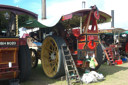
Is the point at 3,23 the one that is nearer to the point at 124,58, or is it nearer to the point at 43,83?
the point at 43,83

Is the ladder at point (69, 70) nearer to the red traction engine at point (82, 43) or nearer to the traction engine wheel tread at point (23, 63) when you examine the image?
→ the red traction engine at point (82, 43)

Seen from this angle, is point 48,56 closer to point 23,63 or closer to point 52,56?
point 52,56

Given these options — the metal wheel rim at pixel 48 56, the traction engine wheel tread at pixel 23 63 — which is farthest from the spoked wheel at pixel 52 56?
the traction engine wheel tread at pixel 23 63

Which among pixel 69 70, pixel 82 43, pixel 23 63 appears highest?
pixel 82 43

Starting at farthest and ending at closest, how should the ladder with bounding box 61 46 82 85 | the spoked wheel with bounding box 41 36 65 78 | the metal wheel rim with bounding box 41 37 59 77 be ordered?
1. the metal wheel rim with bounding box 41 37 59 77
2. the spoked wheel with bounding box 41 36 65 78
3. the ladder with bounding box 61 46 82 85

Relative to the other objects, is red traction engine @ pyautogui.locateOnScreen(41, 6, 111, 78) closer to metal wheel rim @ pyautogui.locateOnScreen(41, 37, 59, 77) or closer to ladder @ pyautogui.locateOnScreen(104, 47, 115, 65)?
metal wheel rim @ pyautogui.locateOnScreen(41, 37, 59, 77)

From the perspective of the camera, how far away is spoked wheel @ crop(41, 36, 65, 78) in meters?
5.54

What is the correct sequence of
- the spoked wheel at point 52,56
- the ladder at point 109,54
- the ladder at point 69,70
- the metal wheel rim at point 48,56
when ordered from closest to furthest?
the ladder at point 69,70
the spoked wheel at point 52,56
the metal wheel rim at point 48,56
the ladder at point 109,54

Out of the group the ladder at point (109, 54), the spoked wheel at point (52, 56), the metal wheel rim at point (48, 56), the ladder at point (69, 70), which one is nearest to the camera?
the ladder at point (69, 70)

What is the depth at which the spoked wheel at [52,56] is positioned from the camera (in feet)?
18.2

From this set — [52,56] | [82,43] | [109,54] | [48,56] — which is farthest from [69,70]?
[109,54]

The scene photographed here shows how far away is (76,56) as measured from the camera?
6156mm

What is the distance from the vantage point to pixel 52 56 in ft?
21.0

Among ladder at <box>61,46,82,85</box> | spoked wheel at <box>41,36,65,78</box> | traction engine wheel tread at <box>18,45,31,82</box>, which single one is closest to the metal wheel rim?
spoked wheel at <box>41,36,65,78</box>
